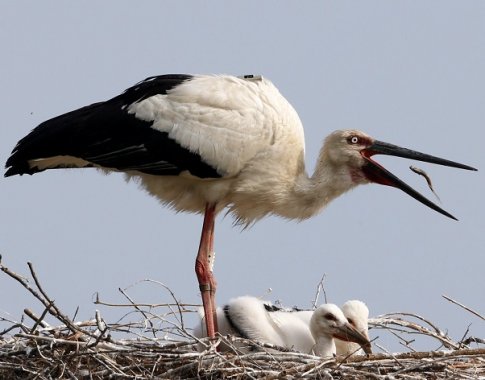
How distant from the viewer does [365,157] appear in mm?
10336

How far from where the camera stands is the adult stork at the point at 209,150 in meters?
10.1

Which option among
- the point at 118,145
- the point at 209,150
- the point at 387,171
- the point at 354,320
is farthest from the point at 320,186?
the point at 118,145

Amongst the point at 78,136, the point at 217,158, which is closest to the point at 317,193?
the point at 217,158

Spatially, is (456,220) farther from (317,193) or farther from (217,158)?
(217,158)

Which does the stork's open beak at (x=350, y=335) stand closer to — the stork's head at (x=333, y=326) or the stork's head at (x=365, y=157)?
the stork's head at (x=333, y=326)

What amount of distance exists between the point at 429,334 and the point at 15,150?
3.04 meters

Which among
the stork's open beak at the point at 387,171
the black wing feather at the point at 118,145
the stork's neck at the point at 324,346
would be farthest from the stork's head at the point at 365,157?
the stork's neck at the point at 324,346

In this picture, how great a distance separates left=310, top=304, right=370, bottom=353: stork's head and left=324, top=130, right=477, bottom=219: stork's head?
1.20m

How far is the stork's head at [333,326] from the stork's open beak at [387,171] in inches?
47.8

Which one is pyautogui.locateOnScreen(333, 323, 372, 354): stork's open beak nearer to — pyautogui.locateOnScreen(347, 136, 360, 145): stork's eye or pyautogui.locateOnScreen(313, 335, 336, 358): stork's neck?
pyautogui.locateOnScreen(313, 335, 336, 358): stork's neck

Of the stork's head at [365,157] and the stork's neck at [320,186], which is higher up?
the stork's head at [365,157]

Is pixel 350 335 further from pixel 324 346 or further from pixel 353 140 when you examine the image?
pixel 353 140

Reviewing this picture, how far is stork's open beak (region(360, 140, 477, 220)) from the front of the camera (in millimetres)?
10352

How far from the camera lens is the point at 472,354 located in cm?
877
